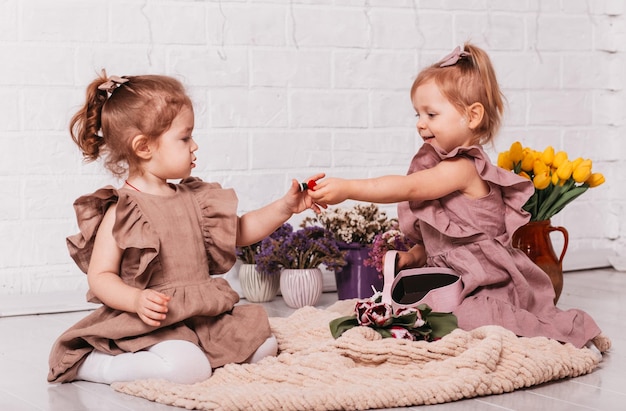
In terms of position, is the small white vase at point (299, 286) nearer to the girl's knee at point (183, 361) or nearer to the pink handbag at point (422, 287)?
the pink handbag at point (422, 287)

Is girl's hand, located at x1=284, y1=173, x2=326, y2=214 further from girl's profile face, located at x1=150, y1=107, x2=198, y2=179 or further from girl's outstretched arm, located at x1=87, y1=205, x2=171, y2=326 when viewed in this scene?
girl's outstretched arm, located at x1=87, y1=205, x2=171, y2=326

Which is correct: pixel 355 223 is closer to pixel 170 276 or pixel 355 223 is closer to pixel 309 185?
pixel 309 185

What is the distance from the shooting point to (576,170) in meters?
2.54

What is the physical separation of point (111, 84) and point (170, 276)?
0.41m

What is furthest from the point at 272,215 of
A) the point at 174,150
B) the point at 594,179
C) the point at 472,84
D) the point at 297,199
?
the point at 594,179

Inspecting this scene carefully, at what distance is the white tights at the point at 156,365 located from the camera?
1.85 metres

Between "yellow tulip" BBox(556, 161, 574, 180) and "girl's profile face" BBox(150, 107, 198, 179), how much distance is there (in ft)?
3.40

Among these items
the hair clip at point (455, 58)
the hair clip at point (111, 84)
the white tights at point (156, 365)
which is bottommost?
the white tights at point (156, 365)

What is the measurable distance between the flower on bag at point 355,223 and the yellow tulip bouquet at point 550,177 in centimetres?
45

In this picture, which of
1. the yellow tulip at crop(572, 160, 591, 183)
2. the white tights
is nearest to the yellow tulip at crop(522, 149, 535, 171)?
the yellow tulip at crop(572, 160, 591, 183)

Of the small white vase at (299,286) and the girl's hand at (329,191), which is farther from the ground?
the girl's hand at (329,191)

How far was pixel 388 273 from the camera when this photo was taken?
7.35ft

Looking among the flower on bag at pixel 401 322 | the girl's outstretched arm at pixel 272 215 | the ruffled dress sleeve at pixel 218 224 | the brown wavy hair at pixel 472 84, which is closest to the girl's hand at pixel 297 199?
the girl's outstretched arm at pixel 272 215

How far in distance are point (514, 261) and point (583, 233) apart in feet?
4.56
